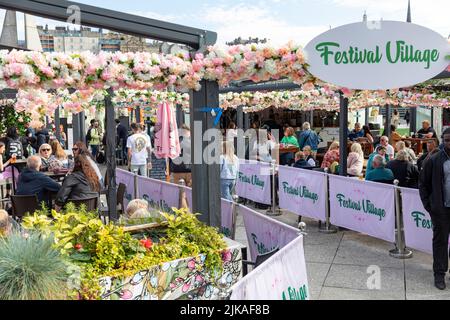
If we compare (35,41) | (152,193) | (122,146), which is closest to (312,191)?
(152,193)

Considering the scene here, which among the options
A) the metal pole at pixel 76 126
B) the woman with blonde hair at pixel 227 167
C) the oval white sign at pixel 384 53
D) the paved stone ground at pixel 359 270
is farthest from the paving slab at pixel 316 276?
the metal pole at pixel 76 126

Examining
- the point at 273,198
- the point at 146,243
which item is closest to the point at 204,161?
the point at 146,243

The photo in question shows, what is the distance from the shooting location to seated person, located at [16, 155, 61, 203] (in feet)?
23.9

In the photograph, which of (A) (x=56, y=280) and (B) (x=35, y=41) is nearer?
(A) (x=56, y=280)

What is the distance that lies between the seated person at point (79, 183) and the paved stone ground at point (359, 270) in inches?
96.2

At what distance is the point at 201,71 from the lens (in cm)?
504

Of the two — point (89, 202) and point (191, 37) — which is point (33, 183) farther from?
point (191, 37)

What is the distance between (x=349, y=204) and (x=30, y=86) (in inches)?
200

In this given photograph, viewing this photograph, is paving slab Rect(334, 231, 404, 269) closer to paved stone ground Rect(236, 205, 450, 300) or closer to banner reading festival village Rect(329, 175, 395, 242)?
paved stone ground Rect(236, 205, 450, 300)

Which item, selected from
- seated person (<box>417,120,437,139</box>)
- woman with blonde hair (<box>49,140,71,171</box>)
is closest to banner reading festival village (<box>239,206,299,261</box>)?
woman with blonde hair (<box>49,140,71,171</box>)

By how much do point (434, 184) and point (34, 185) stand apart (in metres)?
5.53

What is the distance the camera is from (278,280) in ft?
11.2
